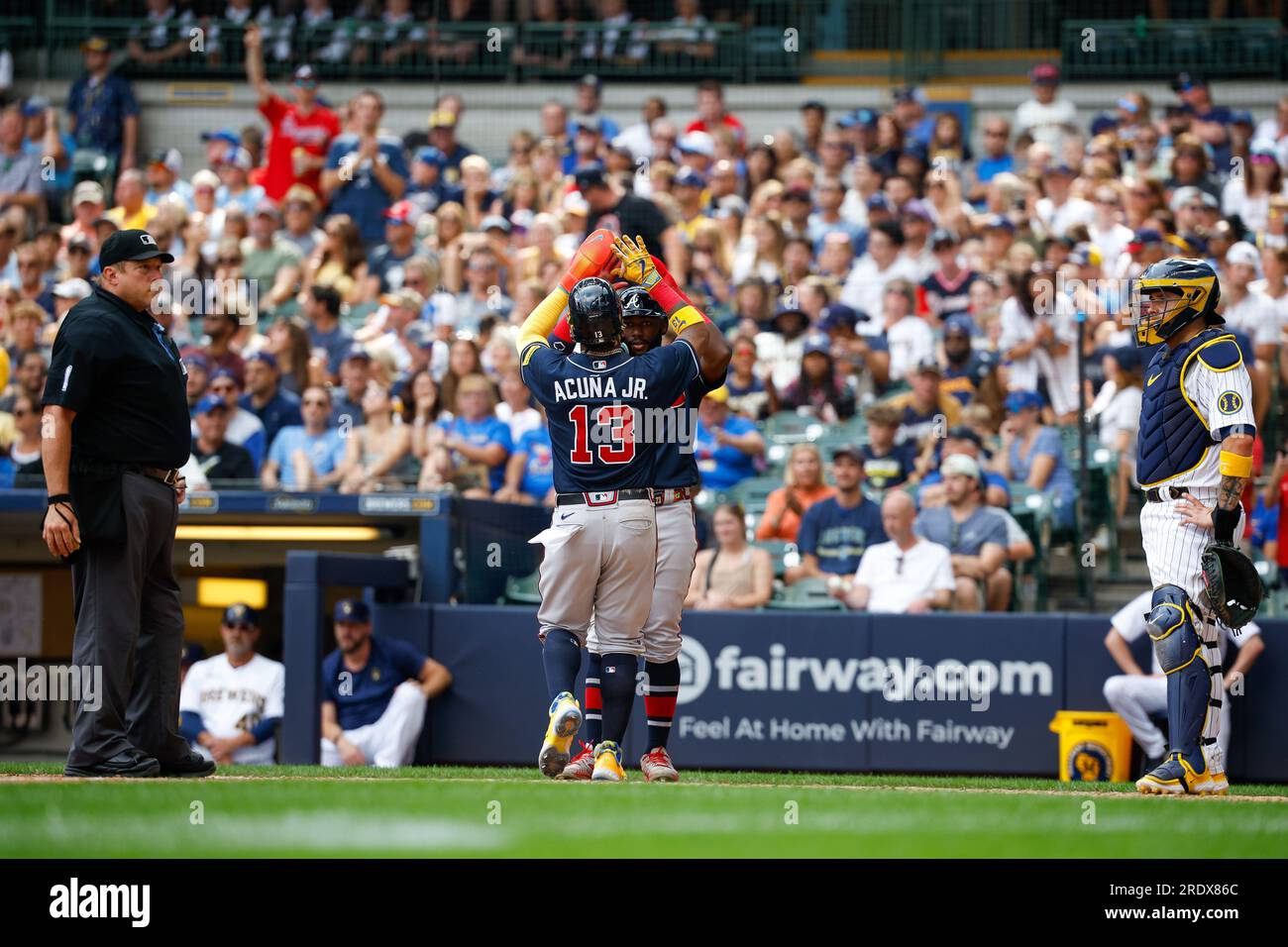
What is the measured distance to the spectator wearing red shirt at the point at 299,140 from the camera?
16406 mm

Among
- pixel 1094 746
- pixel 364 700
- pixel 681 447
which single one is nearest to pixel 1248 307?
pixel 1094 746

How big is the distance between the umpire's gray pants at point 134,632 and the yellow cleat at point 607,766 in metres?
1.60

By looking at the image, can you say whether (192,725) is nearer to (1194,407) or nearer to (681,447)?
(681,447)

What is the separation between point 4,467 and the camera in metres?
11.6

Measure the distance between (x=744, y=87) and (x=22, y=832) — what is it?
14024 millimetres

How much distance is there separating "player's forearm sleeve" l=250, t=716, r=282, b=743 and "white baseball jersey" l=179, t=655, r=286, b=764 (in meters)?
0.03

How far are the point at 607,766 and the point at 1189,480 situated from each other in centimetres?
249

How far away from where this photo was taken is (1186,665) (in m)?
6.83

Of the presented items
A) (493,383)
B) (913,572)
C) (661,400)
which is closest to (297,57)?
(493,383)

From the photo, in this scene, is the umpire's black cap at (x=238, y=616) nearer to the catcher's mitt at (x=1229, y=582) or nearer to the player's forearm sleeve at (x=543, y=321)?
the player's forearm sleeve at (x=543, y=321)

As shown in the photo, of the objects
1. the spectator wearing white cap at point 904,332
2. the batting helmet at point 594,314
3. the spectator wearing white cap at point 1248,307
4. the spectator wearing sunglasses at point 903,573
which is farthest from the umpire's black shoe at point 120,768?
the spectator wearing white cap at point 1248,307

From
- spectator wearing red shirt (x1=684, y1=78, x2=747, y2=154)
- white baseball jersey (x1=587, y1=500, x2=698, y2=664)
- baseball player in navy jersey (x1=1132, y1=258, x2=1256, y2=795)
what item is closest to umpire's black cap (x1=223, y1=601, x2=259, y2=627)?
white baseball jersey (x1=587, y1=500, x2=698, y2=664)

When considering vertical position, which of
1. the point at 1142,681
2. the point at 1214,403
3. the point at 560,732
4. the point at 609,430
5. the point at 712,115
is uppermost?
the point at 712,115

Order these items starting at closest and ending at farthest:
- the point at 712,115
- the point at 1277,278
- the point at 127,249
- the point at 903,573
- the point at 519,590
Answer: the point at 127,249, the point at 903,573, the point at 519,590, the point at 1277,278, the point at 712,115
